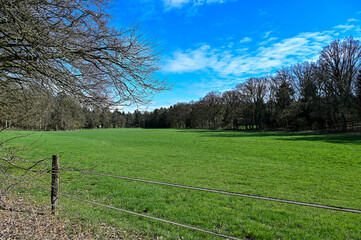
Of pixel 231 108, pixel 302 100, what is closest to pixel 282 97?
pixel 302 100

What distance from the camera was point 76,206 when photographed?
5746 millimetres

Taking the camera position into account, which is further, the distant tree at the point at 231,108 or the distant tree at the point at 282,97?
the distant tree at the point at 231,108

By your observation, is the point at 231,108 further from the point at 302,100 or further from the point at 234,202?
the point at 234,202

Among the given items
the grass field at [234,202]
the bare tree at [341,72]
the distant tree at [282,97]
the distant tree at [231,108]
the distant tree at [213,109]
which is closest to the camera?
the grass field at [234,202]

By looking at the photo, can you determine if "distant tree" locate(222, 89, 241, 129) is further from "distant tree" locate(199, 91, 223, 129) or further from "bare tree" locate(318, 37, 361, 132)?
"bare tree" locate(318, 37, 361, 132)

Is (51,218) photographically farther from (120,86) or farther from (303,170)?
(303,170)

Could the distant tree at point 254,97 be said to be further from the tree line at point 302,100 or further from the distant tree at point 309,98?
the distant tree at point 309,98

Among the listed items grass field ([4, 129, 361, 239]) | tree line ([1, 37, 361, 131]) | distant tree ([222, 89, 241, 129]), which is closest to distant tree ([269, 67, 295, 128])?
tree line ([1, 37, 361, 131])

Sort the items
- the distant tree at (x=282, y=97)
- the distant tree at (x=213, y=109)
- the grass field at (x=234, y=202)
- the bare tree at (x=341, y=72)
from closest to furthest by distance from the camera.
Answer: the grass field at (x=234, y=202), the bare tree at (x=341, y=72), the distant tree at (x=282, y=97), the distant tree at (x=213, y=109)

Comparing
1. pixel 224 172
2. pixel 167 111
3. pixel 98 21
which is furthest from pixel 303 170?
pixel 167 111

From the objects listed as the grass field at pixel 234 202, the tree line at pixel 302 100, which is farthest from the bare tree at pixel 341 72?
the grass field at pixel 234 202

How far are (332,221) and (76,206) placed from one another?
7.12m

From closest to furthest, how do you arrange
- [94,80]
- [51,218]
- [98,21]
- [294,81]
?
[98,21], [94,80], [51,218], [294,81]

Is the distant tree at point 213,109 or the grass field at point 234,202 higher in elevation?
the distant tree at point 213,109
